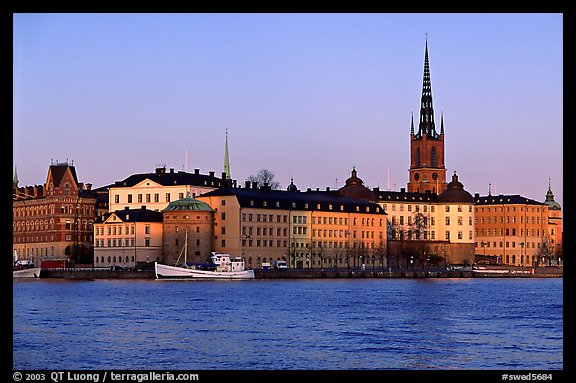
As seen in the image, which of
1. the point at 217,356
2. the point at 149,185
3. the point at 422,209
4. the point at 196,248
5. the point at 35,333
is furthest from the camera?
the point at 422,209

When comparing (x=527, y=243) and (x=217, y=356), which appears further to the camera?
(x=527, y=243)

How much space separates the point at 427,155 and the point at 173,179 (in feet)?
137

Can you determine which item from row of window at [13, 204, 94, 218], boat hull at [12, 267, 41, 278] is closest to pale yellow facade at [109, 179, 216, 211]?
row of window at [13, 204, 94, 218]

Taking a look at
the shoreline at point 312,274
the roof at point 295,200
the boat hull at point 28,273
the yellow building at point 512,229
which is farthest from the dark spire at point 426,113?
the boat hull at point 28,273

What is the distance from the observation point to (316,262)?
9219cm

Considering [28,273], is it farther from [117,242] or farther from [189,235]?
[189,235]

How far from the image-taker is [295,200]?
92500 mm

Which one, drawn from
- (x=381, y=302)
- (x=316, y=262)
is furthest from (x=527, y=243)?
(x=381, y=302)

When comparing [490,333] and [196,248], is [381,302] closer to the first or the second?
[490,333]

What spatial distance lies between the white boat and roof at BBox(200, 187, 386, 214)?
301 inches

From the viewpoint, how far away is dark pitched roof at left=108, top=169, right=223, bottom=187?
312 ft
